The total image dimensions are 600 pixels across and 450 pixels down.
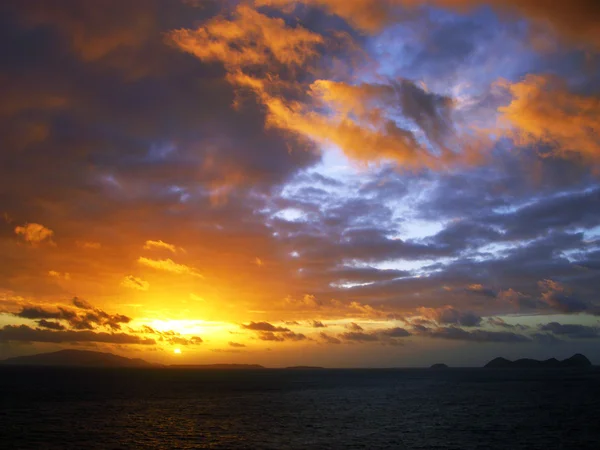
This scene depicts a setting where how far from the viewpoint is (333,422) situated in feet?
280

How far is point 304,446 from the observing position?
62.6 metres

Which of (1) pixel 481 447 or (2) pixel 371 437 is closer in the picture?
(1) pixel 481 447

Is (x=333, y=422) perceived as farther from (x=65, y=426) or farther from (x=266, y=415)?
(x=65, y=426)

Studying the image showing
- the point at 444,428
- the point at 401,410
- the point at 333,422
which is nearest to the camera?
the point at 444,428

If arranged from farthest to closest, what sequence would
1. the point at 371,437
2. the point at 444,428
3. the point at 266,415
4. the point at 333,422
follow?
1. the point at 266,415
2. the point at 333,422
3. the point at 444,428
4. the point at 371,437

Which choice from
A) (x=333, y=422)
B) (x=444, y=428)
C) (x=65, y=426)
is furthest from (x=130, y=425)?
(x=444, y=428)

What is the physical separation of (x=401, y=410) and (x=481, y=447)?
44.9m

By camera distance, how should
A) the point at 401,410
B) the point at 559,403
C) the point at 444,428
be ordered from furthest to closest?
the point at 559,403
the point at 401,410
the point at 444,428

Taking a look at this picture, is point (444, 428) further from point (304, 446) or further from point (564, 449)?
point (304, 446)

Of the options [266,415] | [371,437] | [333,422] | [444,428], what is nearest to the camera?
[371,437]

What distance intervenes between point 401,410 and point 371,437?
4023 cm

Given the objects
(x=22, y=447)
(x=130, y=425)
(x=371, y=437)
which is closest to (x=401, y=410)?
(x=371, y=437)

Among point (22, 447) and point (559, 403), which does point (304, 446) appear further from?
point (559, 403)

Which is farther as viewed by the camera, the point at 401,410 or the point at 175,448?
the point at 401,410
